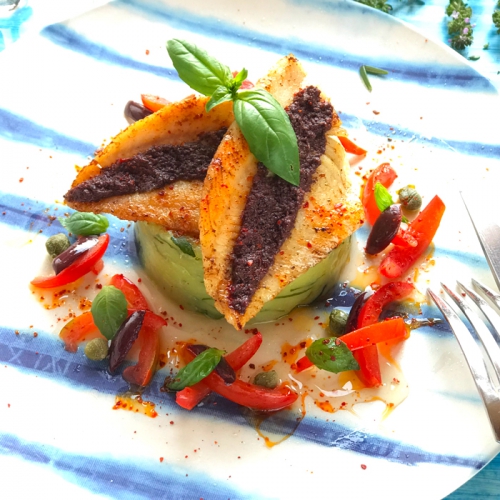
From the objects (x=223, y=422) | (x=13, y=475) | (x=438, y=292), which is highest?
(x=438, y=292)

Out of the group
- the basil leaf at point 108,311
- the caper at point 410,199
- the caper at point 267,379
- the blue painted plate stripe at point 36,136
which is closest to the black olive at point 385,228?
the caper at point 410,199

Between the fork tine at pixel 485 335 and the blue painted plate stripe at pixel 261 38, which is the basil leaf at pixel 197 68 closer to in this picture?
the blue painted plate stripe at pixel 261 38

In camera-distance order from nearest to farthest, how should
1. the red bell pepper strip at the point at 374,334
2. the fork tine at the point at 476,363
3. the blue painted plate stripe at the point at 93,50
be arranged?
the fork tine at the point at 476,363
the red bell pepper strip at the point at 374,334
the blue painted plate stripe at the point at 93,50

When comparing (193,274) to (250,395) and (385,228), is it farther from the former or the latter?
(385,228)

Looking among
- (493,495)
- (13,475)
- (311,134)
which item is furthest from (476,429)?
(13,475)

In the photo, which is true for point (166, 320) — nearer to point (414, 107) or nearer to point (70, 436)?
point (70, 436)

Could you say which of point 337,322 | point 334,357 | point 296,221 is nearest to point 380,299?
point 337,322
